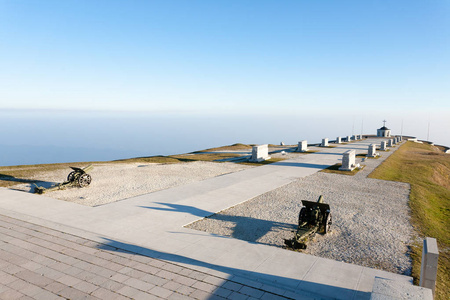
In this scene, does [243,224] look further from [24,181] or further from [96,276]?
[24,181]

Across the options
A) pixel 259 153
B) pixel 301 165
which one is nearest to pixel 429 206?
pixel 301 165

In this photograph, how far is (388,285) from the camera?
493 cm

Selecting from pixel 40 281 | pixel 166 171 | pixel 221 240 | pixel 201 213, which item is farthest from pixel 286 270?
pixel 166 171

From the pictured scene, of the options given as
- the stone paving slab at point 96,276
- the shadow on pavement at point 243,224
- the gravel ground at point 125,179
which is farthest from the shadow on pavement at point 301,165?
the stone paving slab at point 96,276

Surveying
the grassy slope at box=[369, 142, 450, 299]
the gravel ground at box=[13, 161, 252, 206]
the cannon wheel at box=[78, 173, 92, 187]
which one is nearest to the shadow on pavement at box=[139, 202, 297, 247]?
the gravel ground at box=[13, 161, 252, 206]

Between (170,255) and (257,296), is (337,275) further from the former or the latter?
(170,255)

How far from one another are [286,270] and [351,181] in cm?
1369

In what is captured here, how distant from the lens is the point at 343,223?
35.9 ft

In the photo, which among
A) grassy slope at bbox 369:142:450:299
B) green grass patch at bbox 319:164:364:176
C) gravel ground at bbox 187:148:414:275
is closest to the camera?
grassy slope at bbox 369:142:450:299

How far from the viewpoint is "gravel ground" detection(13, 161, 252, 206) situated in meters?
14.3

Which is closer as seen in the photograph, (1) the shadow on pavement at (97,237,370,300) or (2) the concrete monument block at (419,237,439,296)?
(2) the concrete monument block at (419,237,439,296)

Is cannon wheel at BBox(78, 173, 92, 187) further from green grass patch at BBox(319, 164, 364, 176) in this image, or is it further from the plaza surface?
green grass patch at BBox(319, 164, 364, 176)

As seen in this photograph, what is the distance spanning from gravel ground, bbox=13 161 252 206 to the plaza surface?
1964 millimetres

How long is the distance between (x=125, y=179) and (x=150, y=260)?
11.7m
